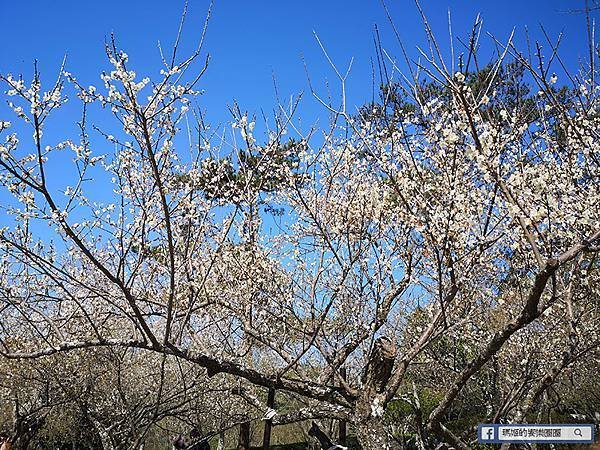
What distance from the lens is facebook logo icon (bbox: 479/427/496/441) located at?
5273 millimetres

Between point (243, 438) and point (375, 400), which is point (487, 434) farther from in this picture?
point (243, 438)

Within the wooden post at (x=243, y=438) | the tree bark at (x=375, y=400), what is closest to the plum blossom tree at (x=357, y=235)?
the tree bark at (x=375, y=400)

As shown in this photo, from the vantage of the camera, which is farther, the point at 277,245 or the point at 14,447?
the point at 14,447

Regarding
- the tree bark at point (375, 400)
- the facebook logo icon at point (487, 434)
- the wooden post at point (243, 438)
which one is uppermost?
the tree bark at point (375, 400)

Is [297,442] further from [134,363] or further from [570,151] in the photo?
[570,151]

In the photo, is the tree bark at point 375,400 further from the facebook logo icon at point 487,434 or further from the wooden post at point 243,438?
the wooden post at point 243,438

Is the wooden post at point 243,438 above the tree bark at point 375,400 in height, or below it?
below

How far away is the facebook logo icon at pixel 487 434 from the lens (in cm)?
527

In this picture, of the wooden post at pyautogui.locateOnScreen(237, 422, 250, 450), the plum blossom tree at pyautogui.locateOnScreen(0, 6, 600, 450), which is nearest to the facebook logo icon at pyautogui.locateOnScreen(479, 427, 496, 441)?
the plum blossom tree at pyautogui.locateOnScreen(0, 6, 600, 450)

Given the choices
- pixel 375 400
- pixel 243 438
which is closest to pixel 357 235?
pixel 375 400

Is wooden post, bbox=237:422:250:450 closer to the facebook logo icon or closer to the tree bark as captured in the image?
the facebook logo icon

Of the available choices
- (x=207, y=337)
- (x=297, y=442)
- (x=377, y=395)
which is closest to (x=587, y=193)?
(x=377, y=395)

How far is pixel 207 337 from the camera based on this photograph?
727cm

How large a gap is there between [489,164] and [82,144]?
2.52m
